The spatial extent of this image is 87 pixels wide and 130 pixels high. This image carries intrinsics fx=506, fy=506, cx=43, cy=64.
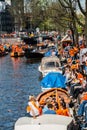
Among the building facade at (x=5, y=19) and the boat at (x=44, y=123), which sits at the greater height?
the boat at (x=44, y=123)

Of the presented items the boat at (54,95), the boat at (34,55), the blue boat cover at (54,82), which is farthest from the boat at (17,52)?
the boat at (54,95)

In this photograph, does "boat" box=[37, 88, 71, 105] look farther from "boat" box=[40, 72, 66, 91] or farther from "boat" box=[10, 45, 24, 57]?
"boat" box=[10, 45, 24, 57]

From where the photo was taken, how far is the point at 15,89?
46.6 meters

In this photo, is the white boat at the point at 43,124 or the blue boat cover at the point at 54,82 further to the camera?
the blue boat cover at the point at 54,82

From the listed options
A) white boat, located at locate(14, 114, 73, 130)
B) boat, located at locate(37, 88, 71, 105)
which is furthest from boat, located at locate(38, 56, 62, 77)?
white boat, located at locate(14, 114, 73, 130)

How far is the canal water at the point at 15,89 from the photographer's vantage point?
3254 centimetres

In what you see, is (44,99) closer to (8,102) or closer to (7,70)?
(8,102)

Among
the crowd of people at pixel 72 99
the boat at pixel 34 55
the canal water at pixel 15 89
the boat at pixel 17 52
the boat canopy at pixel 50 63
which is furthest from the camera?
the boat at pixel 17 52

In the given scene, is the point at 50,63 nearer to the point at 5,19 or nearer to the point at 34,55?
the point at 34,55

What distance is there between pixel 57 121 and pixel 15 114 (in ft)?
46.8

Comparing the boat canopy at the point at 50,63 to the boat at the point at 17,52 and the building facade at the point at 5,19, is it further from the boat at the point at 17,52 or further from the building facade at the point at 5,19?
the building facade at the point at 5,19

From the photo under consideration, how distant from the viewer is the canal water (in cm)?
3254

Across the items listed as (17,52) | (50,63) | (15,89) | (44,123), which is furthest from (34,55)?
(44,123)

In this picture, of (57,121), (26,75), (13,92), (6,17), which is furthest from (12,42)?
(57,121)
